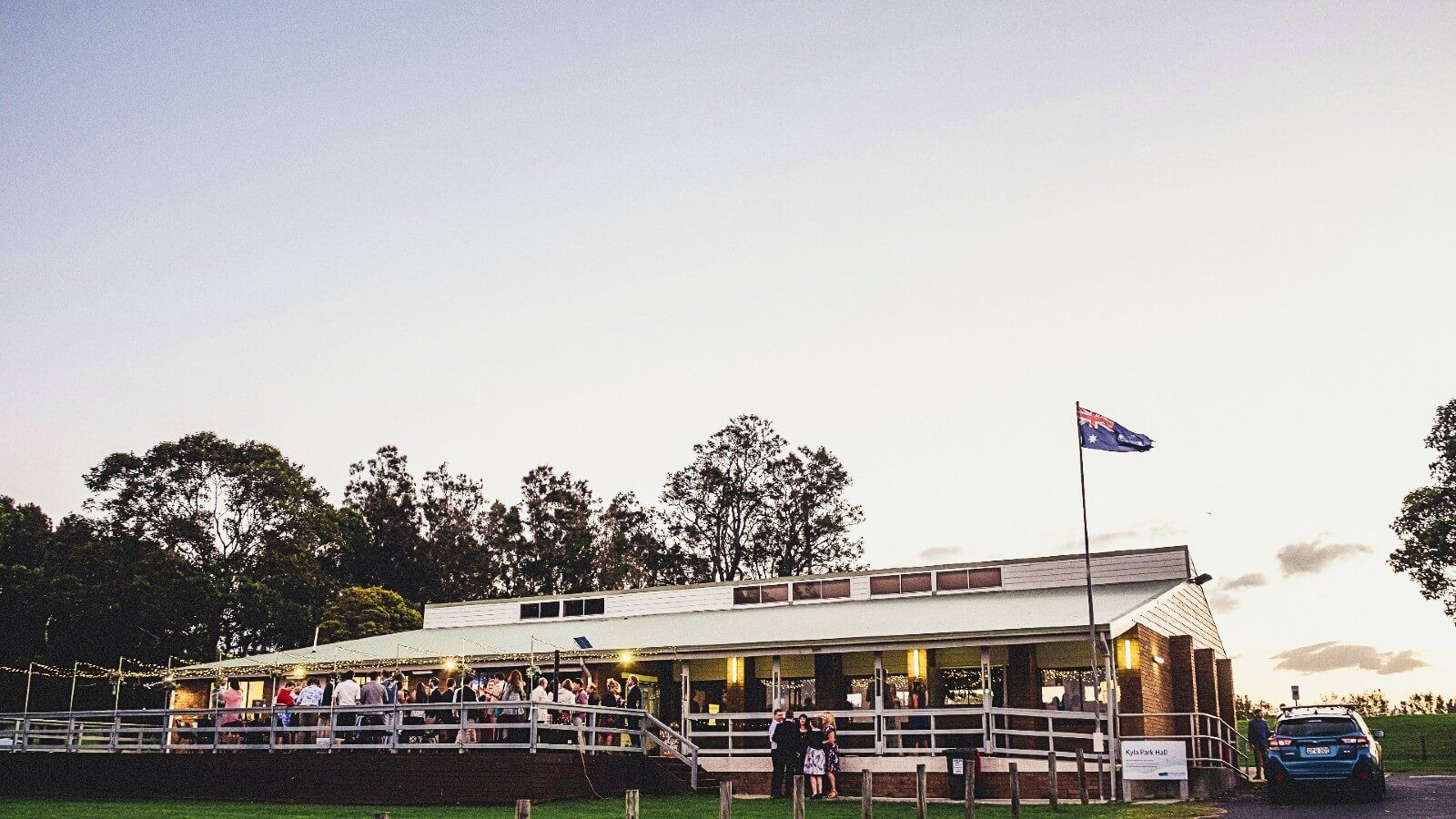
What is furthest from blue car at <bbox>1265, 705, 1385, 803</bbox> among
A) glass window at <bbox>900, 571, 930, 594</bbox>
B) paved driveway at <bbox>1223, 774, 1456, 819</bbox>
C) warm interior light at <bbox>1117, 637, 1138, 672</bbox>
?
glass window at <bbox>900, 571, 930, 594</bbox>

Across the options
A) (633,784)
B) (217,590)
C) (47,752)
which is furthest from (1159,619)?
(217,590)

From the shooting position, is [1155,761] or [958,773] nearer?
[1155,761]

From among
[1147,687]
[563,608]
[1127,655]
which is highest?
[563,608]

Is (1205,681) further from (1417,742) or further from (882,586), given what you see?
(1417,742)

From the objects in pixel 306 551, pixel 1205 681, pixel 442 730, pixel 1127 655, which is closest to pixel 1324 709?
pixel 1127 655

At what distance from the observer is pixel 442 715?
24188mm

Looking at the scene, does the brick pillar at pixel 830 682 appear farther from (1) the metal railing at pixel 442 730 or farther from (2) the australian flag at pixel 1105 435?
(2) the australian flag at pixel 1105 435

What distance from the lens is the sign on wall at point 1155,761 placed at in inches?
814

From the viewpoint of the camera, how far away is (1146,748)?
20922 millimetres

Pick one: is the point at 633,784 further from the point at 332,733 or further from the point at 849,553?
the point at 849,553

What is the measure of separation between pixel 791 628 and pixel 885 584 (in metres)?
5.11

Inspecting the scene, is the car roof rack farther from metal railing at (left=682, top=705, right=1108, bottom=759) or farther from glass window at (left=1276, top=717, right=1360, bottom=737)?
metal railing at (left=682, top=705, right=1108, bottom=759)

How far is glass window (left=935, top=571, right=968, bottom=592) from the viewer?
1282 inches

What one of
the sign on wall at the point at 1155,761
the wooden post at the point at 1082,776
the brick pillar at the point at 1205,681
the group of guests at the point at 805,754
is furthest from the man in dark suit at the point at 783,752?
the brick pillar at the point at 1205,681
